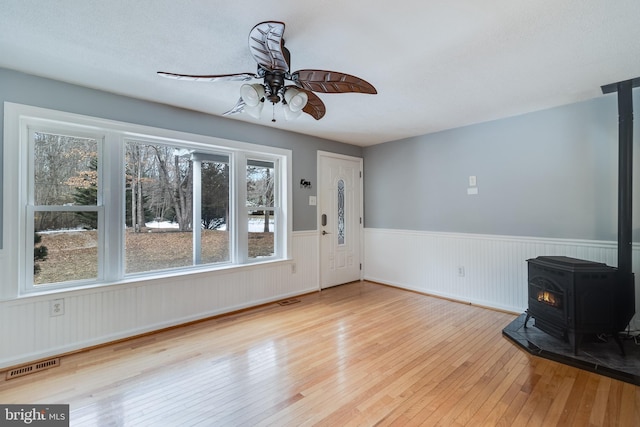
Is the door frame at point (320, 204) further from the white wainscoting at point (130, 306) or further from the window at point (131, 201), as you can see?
the window at point (131, 201)

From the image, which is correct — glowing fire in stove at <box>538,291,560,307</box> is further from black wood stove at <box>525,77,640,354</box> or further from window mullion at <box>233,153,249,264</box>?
window mullion at <box>233,153,249,264</box>

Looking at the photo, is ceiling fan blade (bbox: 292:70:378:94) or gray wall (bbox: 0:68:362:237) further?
gray wall (bbox: 0:68:362:237)

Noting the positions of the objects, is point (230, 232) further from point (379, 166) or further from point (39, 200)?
point (379, 166)

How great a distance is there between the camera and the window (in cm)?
249

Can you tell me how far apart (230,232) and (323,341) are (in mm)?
1847

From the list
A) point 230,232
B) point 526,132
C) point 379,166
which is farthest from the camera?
point 379,166

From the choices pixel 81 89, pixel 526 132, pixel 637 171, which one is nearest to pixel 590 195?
pixel 637 171

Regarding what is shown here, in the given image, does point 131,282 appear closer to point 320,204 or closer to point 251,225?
point 251,225

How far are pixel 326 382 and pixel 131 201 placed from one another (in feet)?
8.52

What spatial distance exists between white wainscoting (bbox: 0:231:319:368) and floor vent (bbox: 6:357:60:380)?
0.08 metres

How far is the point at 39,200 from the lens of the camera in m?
2.50

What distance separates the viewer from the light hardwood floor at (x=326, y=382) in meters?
1.75

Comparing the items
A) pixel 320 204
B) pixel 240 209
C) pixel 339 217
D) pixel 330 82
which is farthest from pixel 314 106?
pixel 339 217

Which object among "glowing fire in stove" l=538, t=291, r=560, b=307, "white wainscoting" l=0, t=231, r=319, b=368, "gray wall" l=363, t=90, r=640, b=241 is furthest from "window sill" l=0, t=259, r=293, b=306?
"glowing fire in stove" l=538, t=291, r=560, b=307
